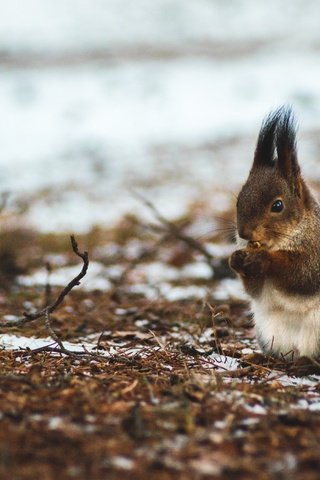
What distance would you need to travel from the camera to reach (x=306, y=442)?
63.1 inches

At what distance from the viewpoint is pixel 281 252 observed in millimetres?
2500

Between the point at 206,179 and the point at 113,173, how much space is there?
1686 mm

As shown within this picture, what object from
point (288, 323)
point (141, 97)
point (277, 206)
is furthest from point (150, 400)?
point (141, 97)

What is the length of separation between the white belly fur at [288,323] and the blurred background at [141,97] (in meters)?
2.82

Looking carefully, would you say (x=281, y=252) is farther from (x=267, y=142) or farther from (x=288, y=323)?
(x=267, y=142)

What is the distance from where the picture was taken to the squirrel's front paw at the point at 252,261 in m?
2.49

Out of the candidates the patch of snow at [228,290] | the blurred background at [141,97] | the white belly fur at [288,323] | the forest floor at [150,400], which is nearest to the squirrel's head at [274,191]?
the white belly fur at [288,323]

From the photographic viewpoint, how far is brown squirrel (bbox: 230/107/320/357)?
8.08ft

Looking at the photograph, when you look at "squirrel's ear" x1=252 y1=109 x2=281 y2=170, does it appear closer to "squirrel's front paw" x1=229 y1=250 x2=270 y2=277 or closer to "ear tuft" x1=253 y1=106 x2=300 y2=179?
"ear tuft" x1=253 y1=106 x2=300 y2=179

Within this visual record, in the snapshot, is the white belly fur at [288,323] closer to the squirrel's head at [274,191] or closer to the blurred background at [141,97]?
the squirrel's head at [274,191]

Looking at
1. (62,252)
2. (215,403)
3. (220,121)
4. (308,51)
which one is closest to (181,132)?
(220,121)

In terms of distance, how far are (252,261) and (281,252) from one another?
0.11m

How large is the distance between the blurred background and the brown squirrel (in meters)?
2.51

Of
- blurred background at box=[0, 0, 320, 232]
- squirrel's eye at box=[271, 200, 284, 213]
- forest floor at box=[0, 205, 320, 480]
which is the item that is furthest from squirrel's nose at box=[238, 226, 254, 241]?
blurred background at box=[0, 0, 320, 232]
